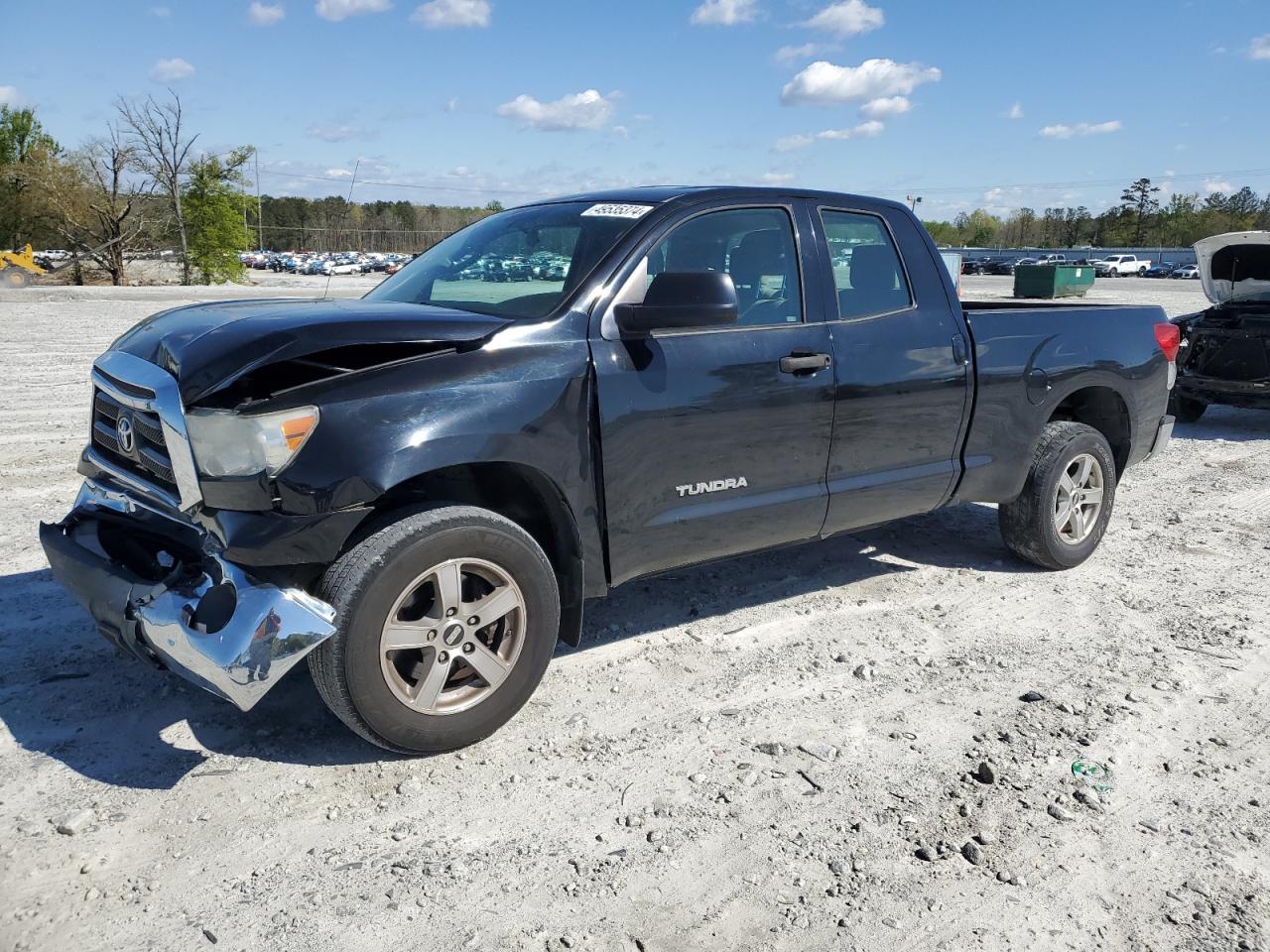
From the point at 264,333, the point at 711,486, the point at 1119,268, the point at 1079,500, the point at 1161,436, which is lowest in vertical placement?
the point at 1079,500

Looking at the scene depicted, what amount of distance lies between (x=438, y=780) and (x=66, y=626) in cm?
213

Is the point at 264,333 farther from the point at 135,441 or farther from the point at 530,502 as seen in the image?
the point at 530,502

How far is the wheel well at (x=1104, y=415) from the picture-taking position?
5688 millimetres

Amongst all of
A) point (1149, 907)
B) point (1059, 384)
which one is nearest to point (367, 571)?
point (1149, 907)

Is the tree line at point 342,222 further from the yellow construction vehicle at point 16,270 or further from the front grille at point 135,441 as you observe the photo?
the front grille at point 135,441

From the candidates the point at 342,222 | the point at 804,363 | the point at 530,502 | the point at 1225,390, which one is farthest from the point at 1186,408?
the point at 342,222

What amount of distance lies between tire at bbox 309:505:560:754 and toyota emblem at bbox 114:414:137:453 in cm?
92

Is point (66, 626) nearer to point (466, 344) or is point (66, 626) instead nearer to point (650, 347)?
point (466, 344)

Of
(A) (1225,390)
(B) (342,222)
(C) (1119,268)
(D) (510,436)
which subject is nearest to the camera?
(D) (510,436)

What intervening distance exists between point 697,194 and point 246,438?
2126 millimetres

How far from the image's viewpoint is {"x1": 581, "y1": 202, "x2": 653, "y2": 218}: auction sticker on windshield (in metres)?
3.97

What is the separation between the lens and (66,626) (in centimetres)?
430

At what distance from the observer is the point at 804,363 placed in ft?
13.5

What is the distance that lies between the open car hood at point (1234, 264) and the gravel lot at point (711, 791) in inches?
248
